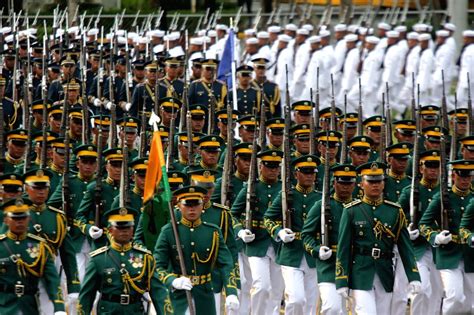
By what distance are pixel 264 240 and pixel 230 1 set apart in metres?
27.2

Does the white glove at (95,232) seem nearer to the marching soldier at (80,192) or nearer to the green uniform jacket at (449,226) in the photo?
the marching soldier at (80,192)

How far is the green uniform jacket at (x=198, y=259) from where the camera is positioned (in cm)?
1688

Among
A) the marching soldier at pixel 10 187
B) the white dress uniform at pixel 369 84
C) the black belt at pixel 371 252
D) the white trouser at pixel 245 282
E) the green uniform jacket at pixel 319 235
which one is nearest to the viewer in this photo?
the marching soldier at pixel 10 187

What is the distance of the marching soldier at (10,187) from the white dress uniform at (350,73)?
625 inches

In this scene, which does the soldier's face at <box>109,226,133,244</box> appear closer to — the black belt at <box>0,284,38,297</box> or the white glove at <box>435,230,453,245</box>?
the black belt at <box>0,284,38,297</box>

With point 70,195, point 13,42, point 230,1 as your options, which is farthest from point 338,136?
point 230,1

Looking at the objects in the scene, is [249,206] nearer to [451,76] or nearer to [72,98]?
[72,98]

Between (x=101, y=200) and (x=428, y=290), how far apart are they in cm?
390

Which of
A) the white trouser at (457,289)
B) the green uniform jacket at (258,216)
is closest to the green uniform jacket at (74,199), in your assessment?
the green uniform jacket at (258,216)

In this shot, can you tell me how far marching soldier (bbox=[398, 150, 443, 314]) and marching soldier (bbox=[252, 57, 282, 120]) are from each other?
23.4 feet

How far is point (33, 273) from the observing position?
16.1 meters

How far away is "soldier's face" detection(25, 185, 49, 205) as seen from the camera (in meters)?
17.8

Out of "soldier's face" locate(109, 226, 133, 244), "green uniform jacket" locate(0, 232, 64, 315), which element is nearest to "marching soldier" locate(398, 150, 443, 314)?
"soldier's face" locate(109, 226, 133, 244)

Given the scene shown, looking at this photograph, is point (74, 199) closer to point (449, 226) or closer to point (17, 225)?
point (17, 225)
